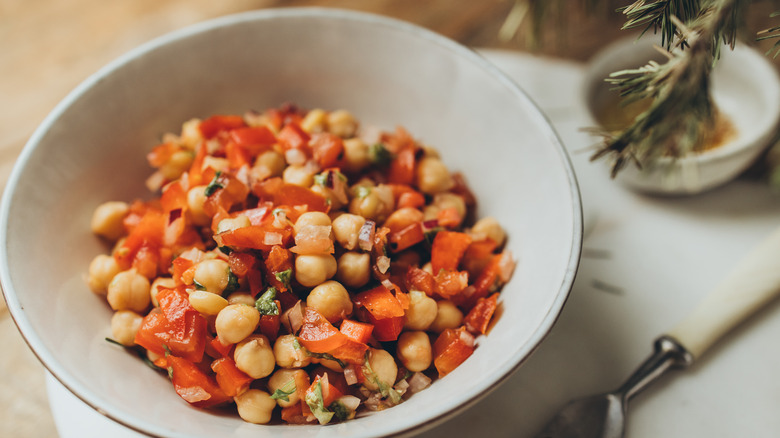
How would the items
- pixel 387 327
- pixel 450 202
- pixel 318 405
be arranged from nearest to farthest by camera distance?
pixel 318 405 → pixel 387 327 → pixel 450 202

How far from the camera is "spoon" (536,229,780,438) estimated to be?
1.70 metres

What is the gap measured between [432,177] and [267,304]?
2.24 ft

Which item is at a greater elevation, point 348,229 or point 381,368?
point 348,229

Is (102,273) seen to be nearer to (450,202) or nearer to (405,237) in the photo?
(405,237)

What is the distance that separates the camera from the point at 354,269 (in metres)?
1.66

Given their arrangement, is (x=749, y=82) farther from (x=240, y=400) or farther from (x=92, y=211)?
(x=92, y=211)

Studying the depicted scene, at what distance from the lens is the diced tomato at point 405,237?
174 cm

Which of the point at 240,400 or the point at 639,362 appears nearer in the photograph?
the point at 240,400

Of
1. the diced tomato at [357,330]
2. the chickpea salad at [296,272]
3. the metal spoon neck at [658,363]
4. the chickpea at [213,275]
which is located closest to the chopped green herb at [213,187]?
the chickpea salad at [296,272]

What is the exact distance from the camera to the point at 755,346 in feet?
Answer: 6.29

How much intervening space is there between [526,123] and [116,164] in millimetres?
1332

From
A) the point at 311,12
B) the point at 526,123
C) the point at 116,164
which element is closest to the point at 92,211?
the point at 116,164

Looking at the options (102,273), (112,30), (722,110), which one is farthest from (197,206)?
(722,110)

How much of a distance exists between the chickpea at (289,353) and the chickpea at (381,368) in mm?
161
